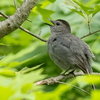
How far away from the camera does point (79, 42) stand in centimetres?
453

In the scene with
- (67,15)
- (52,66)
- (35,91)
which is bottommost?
(52,66)

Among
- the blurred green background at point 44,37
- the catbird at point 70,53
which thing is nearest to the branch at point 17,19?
the blurred green background at point 44,37

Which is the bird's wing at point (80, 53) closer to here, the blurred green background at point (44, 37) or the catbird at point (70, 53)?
the catbird at point (70, 53)

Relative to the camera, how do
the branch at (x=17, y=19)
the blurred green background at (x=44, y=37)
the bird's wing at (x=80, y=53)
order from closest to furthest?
the branch at (x=17, y=19) → the blurred green background at (x=44, y=37) → the bird's wing at (x=80, y=53)

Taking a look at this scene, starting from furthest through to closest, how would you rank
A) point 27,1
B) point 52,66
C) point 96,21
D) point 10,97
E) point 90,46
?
point 52,66 < point 96,21 < point 90,46 < point 27,1 < point 10,97

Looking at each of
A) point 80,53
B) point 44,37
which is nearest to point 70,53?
point 80,53

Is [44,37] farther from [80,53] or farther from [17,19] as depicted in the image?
[17,19]

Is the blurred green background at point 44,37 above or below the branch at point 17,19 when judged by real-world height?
below

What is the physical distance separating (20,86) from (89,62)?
144 inches

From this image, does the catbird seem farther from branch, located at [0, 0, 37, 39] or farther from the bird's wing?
branch, located at [0, 0, 37, 39]

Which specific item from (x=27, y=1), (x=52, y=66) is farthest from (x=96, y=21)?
(x=27, y=1)

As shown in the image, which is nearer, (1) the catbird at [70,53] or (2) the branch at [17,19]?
(2) the branch at [17,19]

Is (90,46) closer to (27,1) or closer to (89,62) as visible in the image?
(89,62)

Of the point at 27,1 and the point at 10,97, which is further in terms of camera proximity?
the point at 27,1
